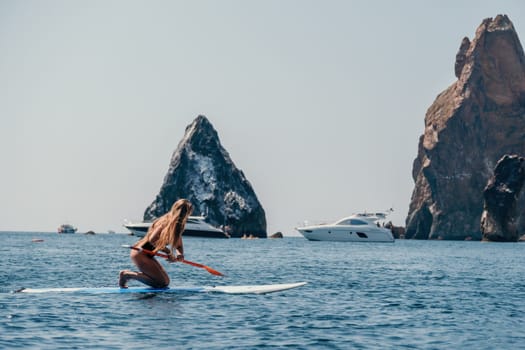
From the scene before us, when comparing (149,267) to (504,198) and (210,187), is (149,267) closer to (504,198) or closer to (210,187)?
(504,198)

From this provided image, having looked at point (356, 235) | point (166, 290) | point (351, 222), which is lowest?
point (166, 290)

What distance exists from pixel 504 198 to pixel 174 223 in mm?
143634

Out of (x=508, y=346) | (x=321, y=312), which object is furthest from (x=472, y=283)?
(x=508, y=346)

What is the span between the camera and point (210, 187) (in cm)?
17825

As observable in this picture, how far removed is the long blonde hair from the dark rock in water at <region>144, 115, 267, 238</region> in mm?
152096

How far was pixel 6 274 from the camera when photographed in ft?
109

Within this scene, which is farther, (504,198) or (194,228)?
(504,198)

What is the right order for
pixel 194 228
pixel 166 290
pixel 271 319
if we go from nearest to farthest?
pixel 271 319 → pixel 166 290 → pixel 194 228

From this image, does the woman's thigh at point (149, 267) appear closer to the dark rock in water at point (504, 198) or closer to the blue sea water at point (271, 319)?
the blue sea water at point (271, 319)

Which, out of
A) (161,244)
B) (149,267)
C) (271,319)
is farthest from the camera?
(149,267)

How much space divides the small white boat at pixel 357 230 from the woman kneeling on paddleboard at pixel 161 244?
4220 inches

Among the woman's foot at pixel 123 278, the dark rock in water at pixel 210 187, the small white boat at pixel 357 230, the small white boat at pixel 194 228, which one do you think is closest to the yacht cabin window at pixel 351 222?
the small white boat at pixel 357 230

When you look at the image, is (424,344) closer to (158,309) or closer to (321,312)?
(321,312)

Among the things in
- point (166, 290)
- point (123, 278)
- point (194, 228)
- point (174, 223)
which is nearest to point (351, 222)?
point (194, 228)
